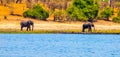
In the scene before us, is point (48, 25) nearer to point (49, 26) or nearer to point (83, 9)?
point (49, 26)

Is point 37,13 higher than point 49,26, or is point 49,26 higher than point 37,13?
point 37,13

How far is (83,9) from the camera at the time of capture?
9038 centimetres

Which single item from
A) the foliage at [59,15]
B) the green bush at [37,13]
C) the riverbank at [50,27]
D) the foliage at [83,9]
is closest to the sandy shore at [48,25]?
the riverbank at [50,27]

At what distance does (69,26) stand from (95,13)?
13.0m

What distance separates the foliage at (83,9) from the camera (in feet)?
289

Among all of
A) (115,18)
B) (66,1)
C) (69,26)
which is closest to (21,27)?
(69,26)

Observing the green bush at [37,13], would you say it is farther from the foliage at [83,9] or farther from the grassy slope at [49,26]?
the foliage at [83,9]

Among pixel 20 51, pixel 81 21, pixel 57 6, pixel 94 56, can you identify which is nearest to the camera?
pixel 94 56

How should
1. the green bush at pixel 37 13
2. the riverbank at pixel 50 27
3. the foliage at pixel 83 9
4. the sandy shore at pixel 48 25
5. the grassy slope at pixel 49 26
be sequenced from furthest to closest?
1. the foliage at pixel 83 9
2. the green bush at pixel 37 13
3. the sandy shore at pixel 48 25
4. the grassy slope at pixel 49 26
5. the riverbank at pixel 50 27

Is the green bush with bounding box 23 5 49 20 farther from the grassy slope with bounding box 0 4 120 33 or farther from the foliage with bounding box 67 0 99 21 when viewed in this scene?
the foliage with bounding box 67 0 99 21

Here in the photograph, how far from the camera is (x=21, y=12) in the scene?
91812 millimetres

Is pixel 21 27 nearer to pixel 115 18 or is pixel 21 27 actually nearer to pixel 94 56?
pixel 115 18

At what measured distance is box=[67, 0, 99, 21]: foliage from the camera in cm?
8812

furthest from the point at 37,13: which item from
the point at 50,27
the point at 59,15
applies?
the point at 50,27
